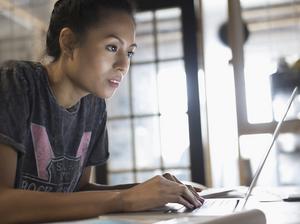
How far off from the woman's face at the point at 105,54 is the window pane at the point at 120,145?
6.84 ft

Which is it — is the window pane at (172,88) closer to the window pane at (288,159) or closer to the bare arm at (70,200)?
the window pane at (288,159)

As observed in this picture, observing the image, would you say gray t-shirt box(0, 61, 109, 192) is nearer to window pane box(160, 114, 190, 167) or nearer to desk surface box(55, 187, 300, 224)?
desk surface box(55, 187, 300, 224)

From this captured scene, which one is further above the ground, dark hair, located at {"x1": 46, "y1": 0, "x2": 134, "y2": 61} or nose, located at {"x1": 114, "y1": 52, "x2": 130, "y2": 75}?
dark hair, located at {"x1": 46, "y1": 0, "x2": 134, "y2": 61}

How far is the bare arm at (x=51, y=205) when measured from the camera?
0.78 m

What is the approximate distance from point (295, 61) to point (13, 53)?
2.16m

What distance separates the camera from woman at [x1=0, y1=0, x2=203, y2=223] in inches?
31.5

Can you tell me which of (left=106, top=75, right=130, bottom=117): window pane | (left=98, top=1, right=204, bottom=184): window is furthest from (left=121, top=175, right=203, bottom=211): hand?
(left=106, top=75, right=130, bottom=117): window pane

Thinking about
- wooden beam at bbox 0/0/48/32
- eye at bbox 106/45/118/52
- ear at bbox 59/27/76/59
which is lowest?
eye at bbox 106/45/118/52

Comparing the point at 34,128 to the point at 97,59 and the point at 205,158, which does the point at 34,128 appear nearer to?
the point at 97,59

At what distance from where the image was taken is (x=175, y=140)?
9.86 feet

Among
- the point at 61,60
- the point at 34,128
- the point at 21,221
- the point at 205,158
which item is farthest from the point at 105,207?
the point at 205,158

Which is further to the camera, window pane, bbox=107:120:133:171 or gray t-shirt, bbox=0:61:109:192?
window pane, bbox=107:120:133:171

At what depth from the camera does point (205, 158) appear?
289 centimetres

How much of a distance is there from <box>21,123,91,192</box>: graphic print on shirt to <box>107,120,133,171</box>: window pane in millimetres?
1932
